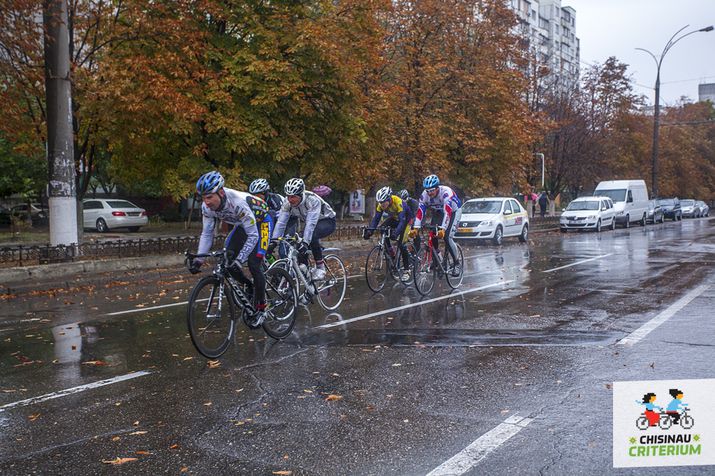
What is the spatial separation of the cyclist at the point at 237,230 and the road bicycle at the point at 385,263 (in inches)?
178

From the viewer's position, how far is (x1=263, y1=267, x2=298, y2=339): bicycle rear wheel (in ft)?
27.2

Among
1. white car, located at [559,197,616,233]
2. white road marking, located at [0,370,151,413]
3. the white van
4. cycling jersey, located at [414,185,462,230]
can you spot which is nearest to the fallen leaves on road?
white road marking, located at [0,370,151,413]

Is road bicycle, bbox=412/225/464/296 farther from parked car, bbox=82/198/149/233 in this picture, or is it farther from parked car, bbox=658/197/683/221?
parked car, bbox=658/197/683/221

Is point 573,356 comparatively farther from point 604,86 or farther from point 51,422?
point 604,86

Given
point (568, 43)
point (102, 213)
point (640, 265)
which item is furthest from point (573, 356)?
point (568, 43)

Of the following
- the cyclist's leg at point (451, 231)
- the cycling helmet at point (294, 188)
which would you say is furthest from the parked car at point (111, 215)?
the cycling helmet at point (294, 188)

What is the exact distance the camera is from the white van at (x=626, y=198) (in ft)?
125

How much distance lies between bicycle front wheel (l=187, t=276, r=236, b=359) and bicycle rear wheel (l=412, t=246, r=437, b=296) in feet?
16.9

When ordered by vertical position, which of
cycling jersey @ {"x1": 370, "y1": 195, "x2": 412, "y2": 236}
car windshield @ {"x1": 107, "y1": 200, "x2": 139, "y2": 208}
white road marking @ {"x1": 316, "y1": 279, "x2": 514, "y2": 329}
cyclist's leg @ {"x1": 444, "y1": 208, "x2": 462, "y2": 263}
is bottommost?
white road marking @ {"x1": 316, "y1": 279, "x2": 514, "y2": 329}

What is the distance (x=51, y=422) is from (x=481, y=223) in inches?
859

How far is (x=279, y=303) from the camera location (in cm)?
844

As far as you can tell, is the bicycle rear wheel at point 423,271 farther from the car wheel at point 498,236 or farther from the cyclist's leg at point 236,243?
the car wheel at point 498,236

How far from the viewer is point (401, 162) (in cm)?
2822

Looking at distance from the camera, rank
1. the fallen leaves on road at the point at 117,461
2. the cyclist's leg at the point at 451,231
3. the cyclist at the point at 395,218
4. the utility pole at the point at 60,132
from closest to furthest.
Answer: the fallen leaves on road at the point at 117,461
the cyclist at the point at 395,218
the cyclist's leg at the point at 451,231
the utility pole at the point at 60,132
